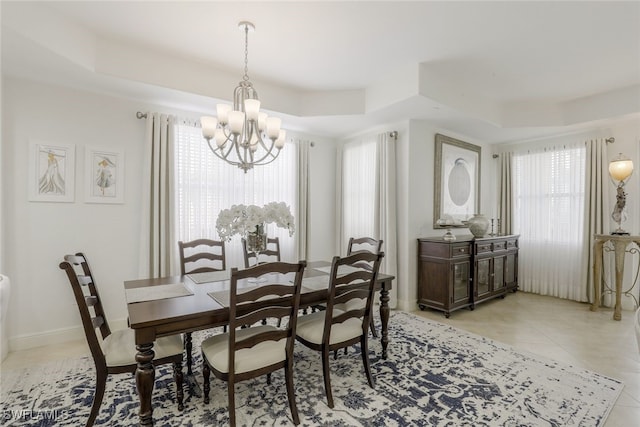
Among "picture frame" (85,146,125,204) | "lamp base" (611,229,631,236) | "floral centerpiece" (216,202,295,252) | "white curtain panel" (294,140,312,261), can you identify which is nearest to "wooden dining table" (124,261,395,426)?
"floral centerpiece" (216,202,295,252)

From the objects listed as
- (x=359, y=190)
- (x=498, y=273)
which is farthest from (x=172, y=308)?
(x=498, y=273)

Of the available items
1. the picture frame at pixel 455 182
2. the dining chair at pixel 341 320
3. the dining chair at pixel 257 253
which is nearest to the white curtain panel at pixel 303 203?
the dining chair at pixel 257 253

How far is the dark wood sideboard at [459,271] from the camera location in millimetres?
3846

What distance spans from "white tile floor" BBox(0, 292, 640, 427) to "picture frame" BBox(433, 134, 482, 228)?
1.36 meters

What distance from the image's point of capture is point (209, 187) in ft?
12.8

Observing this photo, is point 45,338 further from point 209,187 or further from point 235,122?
point 235,122

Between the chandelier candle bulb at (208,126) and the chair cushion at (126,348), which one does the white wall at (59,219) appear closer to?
the chandelier candle bulb at (208,126)

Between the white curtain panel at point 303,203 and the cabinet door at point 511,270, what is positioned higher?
the white curtain panel at point 303,203

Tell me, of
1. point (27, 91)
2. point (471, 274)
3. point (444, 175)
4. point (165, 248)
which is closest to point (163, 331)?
point (165, 248)

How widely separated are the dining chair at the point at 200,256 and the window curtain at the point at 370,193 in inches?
82.4

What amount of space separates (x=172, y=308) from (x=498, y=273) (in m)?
4.52

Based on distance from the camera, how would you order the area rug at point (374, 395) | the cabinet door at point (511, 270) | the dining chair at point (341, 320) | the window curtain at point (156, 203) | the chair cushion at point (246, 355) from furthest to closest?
the cabinet door at point (511, 270), the window curtain at point (156, 203), the dining chair at point (341, 320), the area rug at point (374, 395), the chair cushion at point (246, 355)

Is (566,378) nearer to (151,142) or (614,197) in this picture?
(614,197)

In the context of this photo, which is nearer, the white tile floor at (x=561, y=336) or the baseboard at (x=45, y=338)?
the white tile floor at (x=561, y=336)
